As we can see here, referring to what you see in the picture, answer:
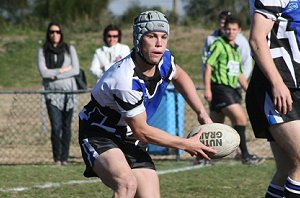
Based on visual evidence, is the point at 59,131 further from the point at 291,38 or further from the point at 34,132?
the point at 291,38

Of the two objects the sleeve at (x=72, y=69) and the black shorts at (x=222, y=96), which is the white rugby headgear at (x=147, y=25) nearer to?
the black shorts at (x=222, y=96)

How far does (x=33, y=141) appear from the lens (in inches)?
532

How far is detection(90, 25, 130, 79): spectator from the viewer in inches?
460

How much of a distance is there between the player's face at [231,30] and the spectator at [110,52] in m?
1.40

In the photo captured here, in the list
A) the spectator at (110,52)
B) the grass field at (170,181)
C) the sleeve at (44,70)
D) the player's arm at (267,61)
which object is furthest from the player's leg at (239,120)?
the player's arm at (267,61)

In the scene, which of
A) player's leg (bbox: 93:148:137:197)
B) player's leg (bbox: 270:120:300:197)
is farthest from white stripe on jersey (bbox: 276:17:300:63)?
player's leg (bbox: 93:148:137:197)

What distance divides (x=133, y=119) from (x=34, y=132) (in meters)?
8.81

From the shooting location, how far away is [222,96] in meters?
11.1

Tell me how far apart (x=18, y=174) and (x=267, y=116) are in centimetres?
480

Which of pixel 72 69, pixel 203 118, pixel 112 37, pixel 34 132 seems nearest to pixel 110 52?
pixel 112 37

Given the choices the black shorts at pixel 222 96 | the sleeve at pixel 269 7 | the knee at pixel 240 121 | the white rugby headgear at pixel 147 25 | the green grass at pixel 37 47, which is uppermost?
the sleeve at pixel 269 7

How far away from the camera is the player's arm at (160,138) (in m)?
5.71

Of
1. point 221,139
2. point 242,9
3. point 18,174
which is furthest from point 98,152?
point 242,9

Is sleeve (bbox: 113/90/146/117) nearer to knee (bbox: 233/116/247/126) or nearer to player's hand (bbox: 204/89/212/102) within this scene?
player's hand (bbox: 204/89/212/102)
